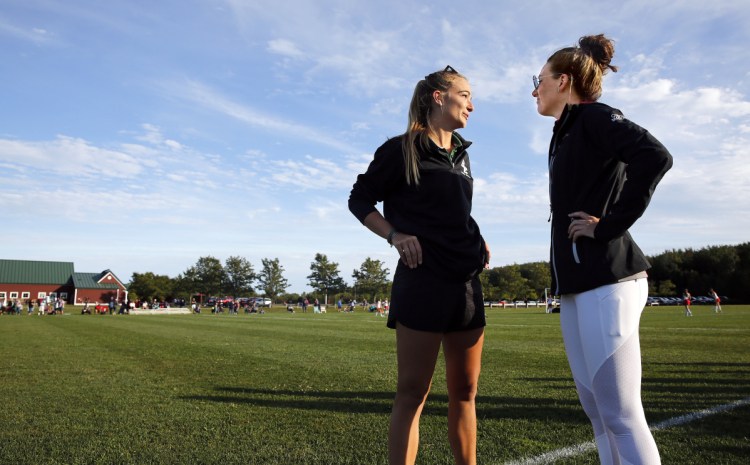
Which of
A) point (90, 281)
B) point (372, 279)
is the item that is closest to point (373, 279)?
point (372, 279)

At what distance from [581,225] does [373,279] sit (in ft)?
286

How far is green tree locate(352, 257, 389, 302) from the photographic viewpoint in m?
88.4

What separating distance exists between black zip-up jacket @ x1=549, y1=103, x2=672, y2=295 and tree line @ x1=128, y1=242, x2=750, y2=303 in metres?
82.7

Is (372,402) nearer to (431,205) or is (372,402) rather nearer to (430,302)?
(430,302)

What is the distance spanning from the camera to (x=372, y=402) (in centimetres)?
574

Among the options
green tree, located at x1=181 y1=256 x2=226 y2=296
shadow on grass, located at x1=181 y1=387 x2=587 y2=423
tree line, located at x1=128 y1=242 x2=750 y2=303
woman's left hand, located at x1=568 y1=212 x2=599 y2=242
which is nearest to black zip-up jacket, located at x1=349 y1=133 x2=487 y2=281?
woman's left hand, located at x1=568 y1=212 x2=599 y2=242

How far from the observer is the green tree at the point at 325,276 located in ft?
303

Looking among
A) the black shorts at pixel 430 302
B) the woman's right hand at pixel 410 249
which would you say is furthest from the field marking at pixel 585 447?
the woman's right hand at pixel 410 249

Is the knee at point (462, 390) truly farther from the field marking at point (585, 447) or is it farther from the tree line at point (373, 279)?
the tree line at point (373, 279)

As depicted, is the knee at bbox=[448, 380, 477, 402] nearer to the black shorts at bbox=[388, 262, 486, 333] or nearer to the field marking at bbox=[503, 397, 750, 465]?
the black shorts at bbox=[388, 262, 486, 333]

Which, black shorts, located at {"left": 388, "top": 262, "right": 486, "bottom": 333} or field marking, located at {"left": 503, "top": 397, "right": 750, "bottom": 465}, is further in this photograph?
field marking, located at {"left": 503, "top": 397, "right": 750, "bottom": 465}

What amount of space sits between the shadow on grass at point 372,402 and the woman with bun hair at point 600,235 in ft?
9.95

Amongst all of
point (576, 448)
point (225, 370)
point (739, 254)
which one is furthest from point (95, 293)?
point (739, 254)

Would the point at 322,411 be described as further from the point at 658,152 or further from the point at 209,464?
the point at 658,152
